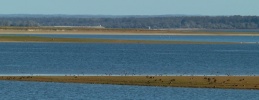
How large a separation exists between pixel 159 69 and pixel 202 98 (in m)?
21.5

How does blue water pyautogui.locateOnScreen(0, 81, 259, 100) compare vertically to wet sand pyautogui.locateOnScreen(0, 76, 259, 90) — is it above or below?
above

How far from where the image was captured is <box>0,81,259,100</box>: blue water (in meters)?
43.6

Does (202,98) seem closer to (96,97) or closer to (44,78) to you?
(96,97)

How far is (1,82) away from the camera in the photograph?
50.7m

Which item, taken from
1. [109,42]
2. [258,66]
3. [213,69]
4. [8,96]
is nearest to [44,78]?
[8,96]

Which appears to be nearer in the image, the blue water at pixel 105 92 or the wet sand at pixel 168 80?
the blue water at pixel 105 92

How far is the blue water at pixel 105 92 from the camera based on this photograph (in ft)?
143

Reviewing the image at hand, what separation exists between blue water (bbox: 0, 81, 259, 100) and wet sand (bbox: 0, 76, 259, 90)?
1538 mm

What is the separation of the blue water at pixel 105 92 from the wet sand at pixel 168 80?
1538 millimetres

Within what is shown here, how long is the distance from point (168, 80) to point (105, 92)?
7.01 metres

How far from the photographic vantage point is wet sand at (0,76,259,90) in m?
49.9

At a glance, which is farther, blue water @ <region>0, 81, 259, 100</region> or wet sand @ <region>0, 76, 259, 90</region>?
wet sand @ <region>0, 76, 259, 90</region>

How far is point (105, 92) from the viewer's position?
4603cm

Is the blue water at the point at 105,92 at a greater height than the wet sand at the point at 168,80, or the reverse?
the blue water at the point at 105,92
